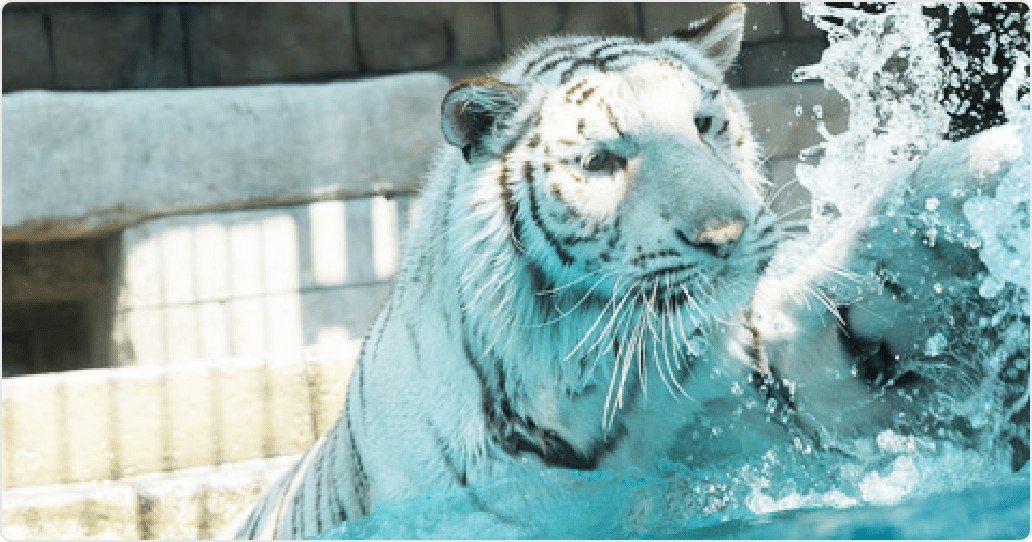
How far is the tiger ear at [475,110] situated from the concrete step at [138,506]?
5.04 ft

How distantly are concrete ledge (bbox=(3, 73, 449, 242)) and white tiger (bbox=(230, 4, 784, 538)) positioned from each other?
2668 mm

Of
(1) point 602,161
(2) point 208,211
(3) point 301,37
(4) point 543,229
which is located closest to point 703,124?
(1) point 602,161

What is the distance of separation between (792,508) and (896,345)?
0.95ft

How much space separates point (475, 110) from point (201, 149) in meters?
3.05

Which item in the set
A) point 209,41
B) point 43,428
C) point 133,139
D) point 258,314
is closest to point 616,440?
point 43,428

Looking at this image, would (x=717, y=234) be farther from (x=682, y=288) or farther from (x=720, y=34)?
(x=720, y=34)

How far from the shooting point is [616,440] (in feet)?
5.92

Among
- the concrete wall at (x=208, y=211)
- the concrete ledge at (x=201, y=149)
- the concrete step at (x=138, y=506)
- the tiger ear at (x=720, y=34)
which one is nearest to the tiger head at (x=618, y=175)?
the tiger ear at (x=720, y=34)

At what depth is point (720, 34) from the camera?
6.43ft

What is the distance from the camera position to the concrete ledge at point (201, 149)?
14.5 ft

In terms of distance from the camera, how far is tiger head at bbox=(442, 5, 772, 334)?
1.57 meters

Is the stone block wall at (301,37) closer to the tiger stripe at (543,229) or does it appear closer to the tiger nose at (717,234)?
the tiger stripe at (543,229)

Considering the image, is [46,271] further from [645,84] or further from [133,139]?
[645,84]

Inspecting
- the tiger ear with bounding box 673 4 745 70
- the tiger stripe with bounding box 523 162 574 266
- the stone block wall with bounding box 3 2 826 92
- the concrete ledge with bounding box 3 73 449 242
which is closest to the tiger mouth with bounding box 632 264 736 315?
the tiger stripe with bounding box 523 162 574 266
